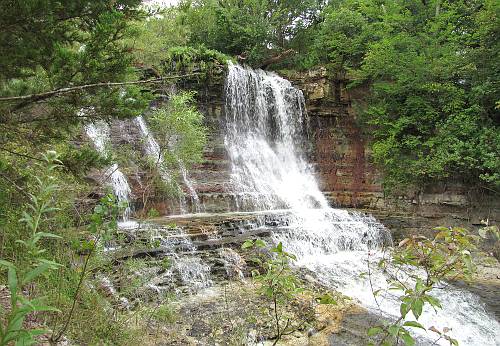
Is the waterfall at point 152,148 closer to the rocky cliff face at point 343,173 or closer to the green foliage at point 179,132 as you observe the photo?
the green foliage at point 179,132

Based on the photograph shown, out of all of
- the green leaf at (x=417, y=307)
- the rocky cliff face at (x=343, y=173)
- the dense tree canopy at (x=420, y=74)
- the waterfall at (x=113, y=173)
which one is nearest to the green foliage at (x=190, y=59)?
the dense tree canopy at (x=420, y=74)

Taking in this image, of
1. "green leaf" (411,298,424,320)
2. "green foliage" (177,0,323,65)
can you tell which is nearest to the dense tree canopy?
"green foliage" (177,0,323,65)

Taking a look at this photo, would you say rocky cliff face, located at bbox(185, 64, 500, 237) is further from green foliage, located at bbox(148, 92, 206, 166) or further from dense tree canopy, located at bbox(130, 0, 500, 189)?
green foliage, located at bbox(148, 92, 206, 166)

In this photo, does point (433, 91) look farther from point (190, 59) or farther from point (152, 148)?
point (152, 148)

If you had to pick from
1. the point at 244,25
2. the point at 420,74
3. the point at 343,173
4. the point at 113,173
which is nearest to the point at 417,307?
the point at 113,173

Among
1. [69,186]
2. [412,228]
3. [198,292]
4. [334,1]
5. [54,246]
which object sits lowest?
[412,228]

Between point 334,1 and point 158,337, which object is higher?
point 334,1

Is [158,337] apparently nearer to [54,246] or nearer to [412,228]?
[54,246]

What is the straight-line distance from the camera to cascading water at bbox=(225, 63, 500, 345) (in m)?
6.52

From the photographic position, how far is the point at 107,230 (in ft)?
7.22

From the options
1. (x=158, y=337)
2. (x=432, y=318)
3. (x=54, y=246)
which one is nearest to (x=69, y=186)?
(x=54, y=246)

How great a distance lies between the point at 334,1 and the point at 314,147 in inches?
349

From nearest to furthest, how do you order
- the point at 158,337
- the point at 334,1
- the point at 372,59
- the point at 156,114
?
the point at 158,337 → the point at 156,114 → the point at 372,59 → the point at 334,1

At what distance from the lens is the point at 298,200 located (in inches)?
518
